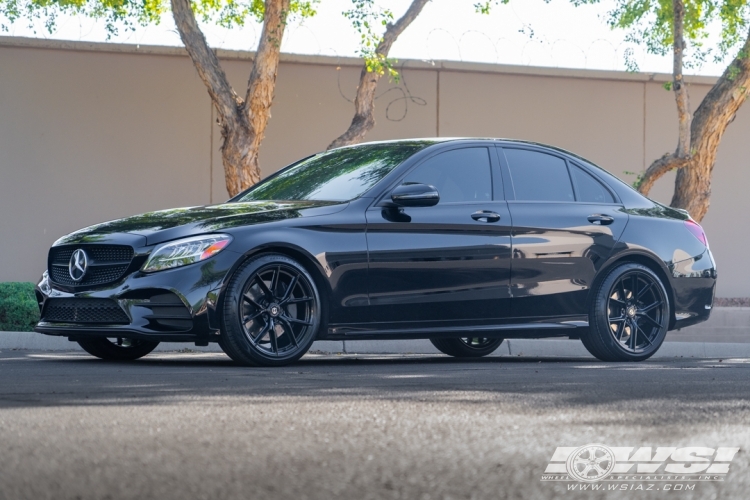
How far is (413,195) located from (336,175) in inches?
35.5

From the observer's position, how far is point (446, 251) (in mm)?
8430

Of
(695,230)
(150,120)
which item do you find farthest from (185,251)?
(150,120)

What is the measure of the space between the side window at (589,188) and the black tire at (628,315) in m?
0.58

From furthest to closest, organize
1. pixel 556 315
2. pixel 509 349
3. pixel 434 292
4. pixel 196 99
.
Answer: pixel 196 99 < pixel 509 349 < pixel 556 315 < pixel 434 292

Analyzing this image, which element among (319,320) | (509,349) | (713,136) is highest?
(713,136)

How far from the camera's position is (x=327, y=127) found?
17.7 metres

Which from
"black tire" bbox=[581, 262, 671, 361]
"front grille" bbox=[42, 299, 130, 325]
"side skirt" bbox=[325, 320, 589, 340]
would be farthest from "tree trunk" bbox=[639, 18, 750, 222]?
"front grille" bbox=[42, 299, 130, 325]

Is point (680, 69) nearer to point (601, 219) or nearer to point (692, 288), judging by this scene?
point (692, 288)

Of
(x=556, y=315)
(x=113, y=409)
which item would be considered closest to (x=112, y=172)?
(x=556, y=315)

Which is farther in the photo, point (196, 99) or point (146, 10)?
point (196, 99)

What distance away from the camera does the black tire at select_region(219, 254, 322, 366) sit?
7.54 m

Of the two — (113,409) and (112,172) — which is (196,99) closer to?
(112,172)

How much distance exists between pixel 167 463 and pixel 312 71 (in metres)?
14.2

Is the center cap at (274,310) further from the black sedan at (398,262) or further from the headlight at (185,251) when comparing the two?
the headlight at (185,251)
